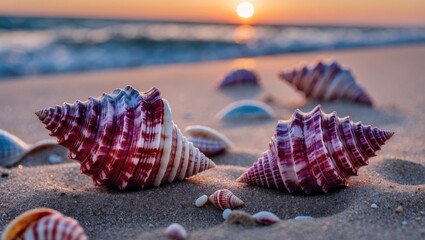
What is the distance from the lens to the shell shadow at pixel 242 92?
294 inches

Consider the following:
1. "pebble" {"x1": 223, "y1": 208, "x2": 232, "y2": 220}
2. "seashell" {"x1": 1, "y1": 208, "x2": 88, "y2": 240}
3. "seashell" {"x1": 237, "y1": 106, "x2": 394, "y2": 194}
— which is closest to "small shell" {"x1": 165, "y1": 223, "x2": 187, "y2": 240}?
"pebble" {"x1": 223, "y1": 208, "x2": 232, "y2": 220}

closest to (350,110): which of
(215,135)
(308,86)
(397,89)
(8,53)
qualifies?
(308,86)

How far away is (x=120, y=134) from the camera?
8.80 feet

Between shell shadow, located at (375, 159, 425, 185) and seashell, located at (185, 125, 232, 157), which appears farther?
seashell, located at (185, 125, 232, 157)

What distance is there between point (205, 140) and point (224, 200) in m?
1.32

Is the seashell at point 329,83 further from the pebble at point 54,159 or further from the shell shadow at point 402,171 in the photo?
the pebble at point 54,159

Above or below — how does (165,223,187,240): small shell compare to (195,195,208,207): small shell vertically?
below

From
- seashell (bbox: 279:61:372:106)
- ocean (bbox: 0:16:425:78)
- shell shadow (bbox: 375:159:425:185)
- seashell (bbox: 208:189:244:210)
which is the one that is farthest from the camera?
ocean (bbox: 0:16:425:78)

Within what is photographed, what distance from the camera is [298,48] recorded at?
53.1ft

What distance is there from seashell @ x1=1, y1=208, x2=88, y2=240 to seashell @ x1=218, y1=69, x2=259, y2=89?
20.4 feet

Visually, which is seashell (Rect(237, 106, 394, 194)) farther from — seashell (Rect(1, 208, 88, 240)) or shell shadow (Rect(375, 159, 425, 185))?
seashell (Rect(1, 208, 88, 240))

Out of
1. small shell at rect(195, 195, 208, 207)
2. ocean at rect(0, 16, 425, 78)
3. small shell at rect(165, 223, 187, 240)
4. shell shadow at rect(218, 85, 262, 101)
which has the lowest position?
small shell at rect(165, 223, 187, 240)

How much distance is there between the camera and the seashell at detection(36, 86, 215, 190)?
269 centimetres

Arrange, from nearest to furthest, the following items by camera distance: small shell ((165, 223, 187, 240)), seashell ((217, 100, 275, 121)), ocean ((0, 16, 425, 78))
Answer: small shell ((165, 223, 187, 240)) → seashell ((217, 100, 275, 121)) → ocean ((0, 16, 425, 78))
